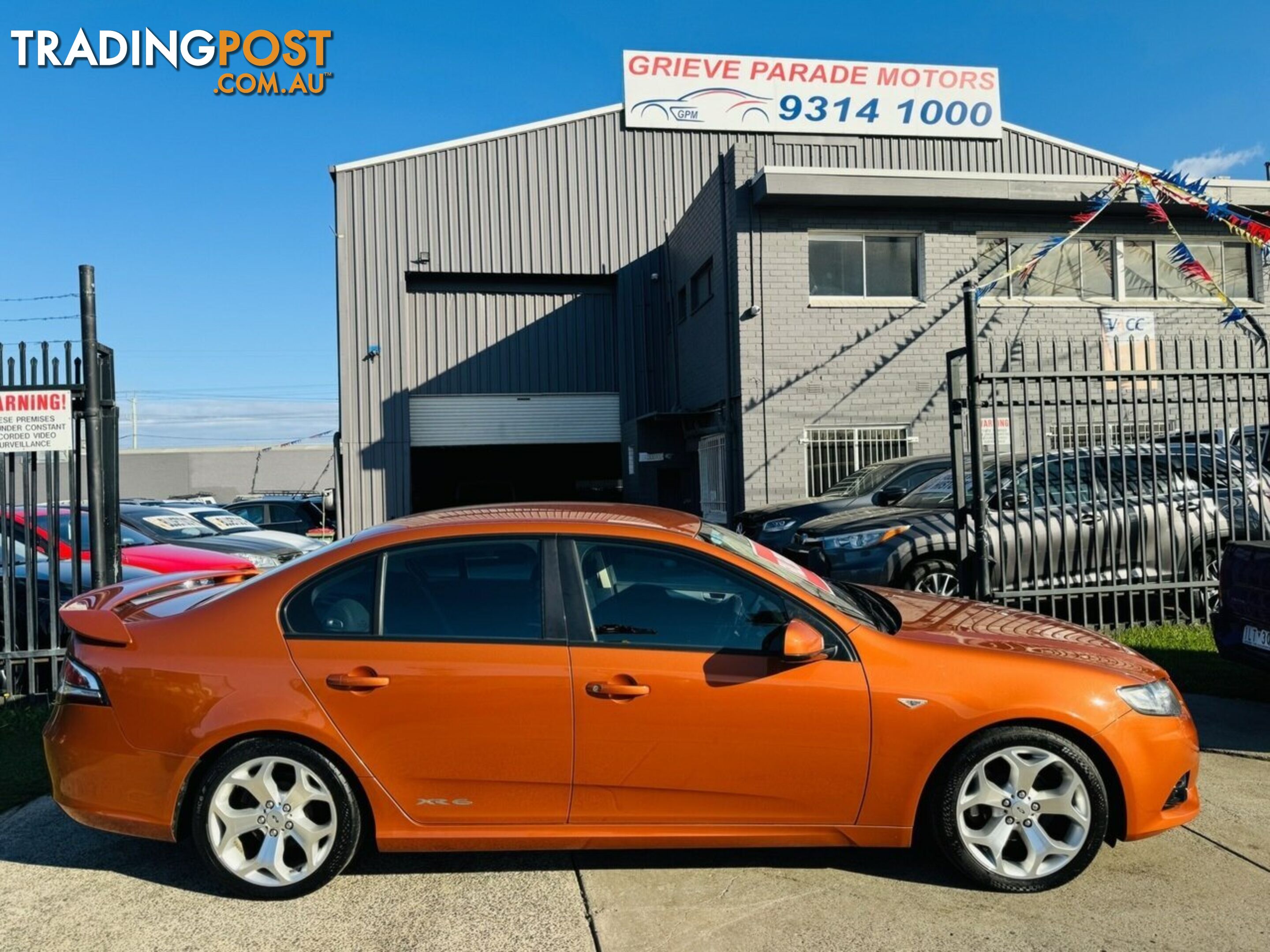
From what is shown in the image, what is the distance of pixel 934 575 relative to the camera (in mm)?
8742

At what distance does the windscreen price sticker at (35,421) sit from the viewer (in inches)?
258

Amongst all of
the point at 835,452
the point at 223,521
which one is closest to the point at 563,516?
the point at 223,521

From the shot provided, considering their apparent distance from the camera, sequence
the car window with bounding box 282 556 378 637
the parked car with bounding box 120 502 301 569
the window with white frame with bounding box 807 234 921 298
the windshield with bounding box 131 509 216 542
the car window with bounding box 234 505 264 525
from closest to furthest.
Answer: the car window with bounding box 282 556 378 637, the parked car with bounding box 120 502 301 569, the windshield with bounding box 131 509 216 542, the window with white frame with bounding box 807 234 921 298, the car window with bounding box 234 505 264 525

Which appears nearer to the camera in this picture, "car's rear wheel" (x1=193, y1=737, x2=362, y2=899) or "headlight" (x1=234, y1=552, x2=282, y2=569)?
"car's rear wheel" (x1=193, y1=737, x2=362, y2=899)

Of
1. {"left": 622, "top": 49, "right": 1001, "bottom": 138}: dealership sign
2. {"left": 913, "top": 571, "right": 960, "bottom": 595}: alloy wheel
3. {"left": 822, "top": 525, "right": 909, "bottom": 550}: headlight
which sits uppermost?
{"left": 622, "top": 49, "right": 1001, "bottom": 138}: dealership sign

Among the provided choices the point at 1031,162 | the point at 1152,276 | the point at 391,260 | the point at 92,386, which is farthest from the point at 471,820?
the point at 1031,162

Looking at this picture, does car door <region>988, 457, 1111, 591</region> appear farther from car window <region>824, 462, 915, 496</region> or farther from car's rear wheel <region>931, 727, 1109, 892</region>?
car's rear wheel <region>931, 727, 1109, 892</region>

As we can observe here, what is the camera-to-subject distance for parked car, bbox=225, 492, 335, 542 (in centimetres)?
1805

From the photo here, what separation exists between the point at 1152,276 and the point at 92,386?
15.7 m

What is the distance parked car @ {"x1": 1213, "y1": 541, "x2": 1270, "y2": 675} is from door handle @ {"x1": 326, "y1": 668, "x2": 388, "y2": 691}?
197 inches

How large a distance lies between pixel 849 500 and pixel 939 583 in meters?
2.40

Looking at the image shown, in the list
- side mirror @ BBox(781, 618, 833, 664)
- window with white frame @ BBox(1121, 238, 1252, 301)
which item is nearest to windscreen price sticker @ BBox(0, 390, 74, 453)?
side mirror @ BBox(781, 618, 833, 664)

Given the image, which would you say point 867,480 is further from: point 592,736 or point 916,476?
point 592,736

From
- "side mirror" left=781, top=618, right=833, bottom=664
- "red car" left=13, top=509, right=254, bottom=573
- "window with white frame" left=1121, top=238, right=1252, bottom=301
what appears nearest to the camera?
"side mirror" left=781, top=618, right=833, bottom=664
